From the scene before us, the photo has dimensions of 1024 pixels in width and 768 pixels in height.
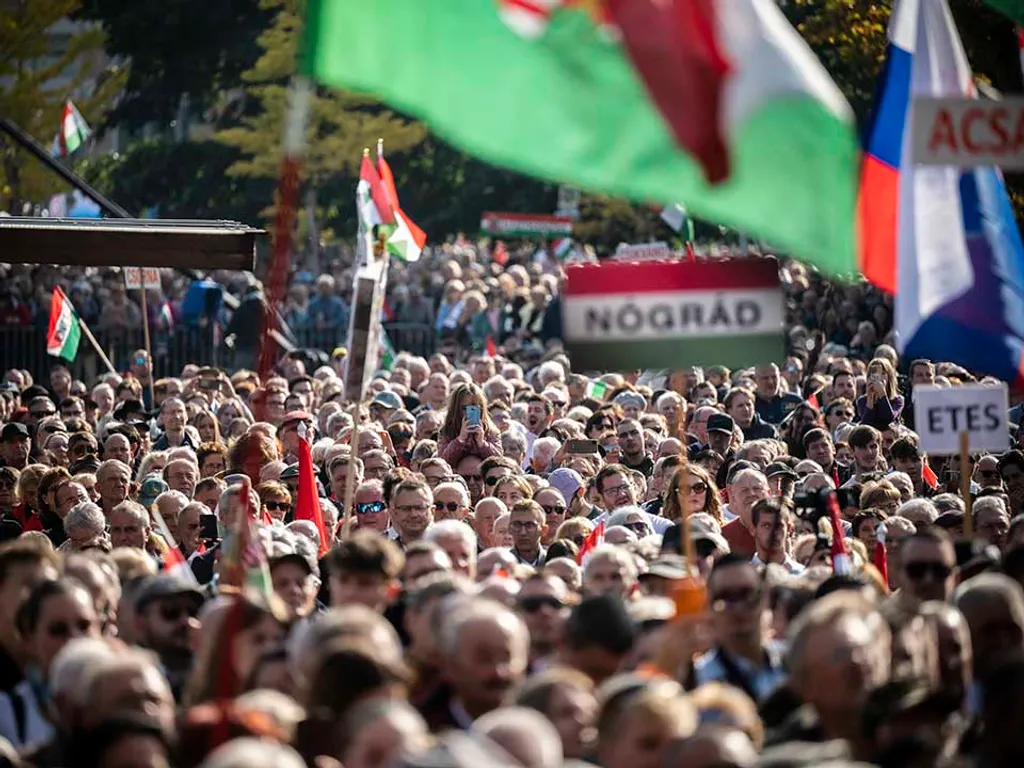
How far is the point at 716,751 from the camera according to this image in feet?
20.8

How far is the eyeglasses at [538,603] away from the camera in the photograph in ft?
29.0

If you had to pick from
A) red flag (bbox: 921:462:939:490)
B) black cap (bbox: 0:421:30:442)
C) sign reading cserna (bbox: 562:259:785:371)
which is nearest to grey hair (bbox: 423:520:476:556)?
sign reading cserna (bbox: 562:259:785:371)

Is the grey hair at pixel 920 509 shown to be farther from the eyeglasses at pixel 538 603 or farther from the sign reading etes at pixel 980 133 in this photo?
the eyeglasses at pixel 538 603

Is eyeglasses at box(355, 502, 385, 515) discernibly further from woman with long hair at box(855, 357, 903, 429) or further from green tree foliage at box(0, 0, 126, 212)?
green tree foliage at box(0, 0, 126, 212)

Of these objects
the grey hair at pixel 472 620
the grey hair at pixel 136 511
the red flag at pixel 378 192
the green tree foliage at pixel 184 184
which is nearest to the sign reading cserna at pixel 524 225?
the green tree foliage at pixel 184 184

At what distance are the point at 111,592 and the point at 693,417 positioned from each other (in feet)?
31.5

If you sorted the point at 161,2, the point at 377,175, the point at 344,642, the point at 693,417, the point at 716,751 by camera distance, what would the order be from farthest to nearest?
the point at 161,2, the point at 693,417, the point at 377,175, the point at 344,642, the point at 716,751

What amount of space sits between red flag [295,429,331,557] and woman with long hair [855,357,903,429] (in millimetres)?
5571

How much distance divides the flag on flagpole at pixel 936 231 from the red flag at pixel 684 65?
1.78 metres

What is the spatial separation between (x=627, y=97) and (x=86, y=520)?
5008mm

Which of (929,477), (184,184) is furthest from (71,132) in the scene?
(929,477)

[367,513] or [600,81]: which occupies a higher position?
[600,81]

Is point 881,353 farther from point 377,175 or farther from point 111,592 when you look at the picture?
point 111,592

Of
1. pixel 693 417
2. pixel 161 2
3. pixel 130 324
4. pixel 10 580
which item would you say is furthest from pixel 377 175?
pixel 161 2
